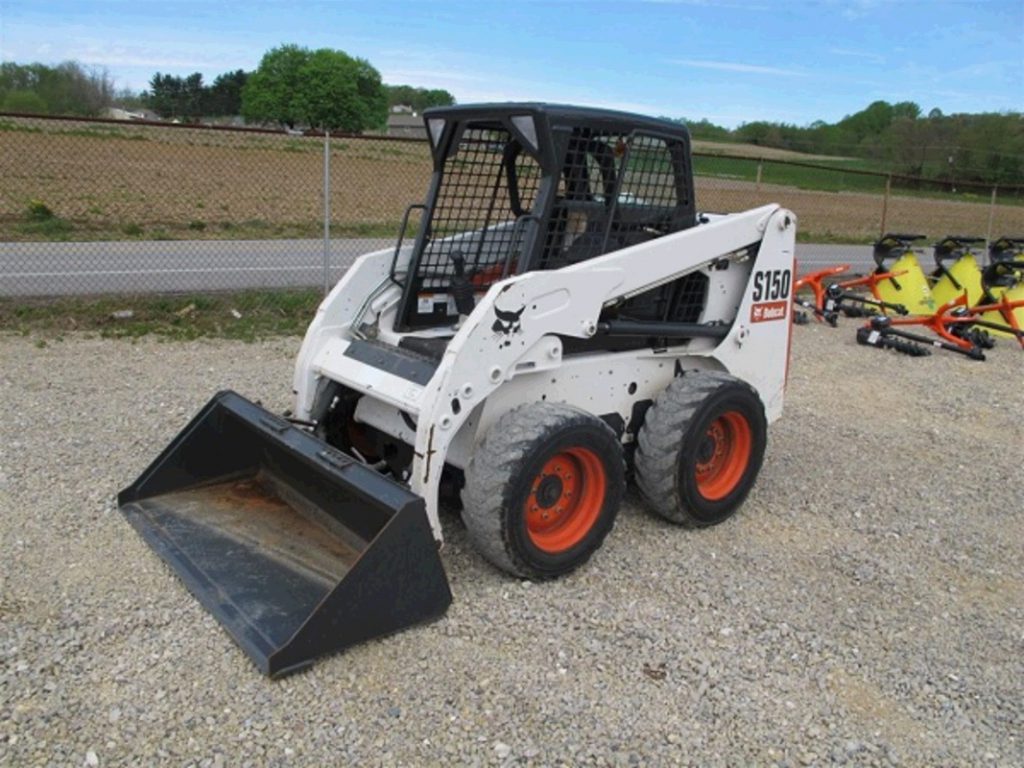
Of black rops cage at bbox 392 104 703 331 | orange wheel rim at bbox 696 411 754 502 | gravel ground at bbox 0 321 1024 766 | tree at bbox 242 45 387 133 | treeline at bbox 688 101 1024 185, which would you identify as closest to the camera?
gravel ground at bbox 0 321 1024 766

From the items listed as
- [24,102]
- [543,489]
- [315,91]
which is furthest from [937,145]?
[315,91]

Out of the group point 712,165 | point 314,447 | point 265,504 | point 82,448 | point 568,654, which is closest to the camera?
point 568,654

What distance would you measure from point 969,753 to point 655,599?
4.24ft

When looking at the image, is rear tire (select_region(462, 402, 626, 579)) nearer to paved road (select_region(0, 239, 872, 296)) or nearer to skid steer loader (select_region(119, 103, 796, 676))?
skid steer loader (select_region(119, 103, 796, 676))

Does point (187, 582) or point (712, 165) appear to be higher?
point (712, 165)

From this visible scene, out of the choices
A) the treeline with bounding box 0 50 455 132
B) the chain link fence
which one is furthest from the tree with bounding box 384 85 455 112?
the chain link fence

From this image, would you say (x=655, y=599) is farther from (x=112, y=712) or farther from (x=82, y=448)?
(x=82, y=448)

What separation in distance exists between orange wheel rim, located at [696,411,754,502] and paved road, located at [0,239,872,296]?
256 inches

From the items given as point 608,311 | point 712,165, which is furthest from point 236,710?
point 712,165

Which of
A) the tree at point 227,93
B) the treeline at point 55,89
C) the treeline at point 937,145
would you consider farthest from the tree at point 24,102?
the tree at point 227,93

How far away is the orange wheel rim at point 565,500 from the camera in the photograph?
3.94 metres

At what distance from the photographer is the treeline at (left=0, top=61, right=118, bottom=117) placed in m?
34.8

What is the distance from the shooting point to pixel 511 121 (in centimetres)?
407

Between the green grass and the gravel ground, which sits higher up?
the green grass
